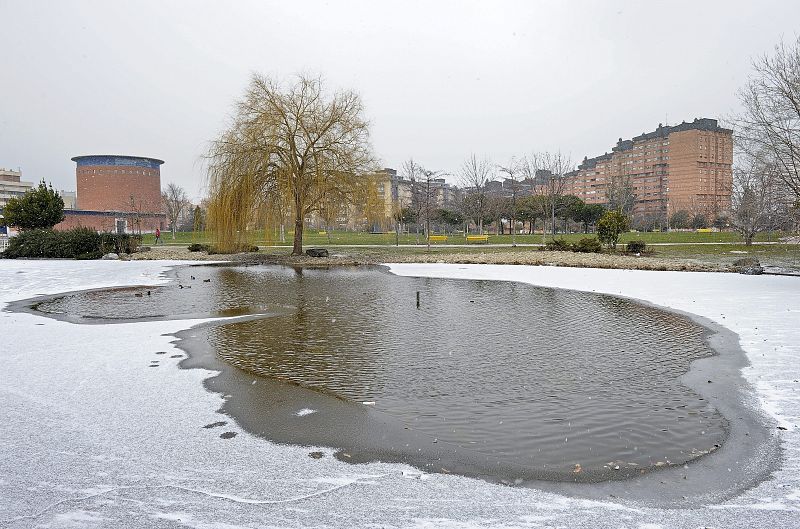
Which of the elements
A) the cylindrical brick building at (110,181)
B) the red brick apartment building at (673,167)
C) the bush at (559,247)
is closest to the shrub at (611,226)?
the bush at (559,247)

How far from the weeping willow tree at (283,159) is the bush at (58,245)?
26.4 ft

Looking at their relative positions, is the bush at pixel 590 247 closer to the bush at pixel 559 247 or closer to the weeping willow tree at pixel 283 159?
the bush at pixel 559 247

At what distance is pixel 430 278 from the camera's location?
64.5ft

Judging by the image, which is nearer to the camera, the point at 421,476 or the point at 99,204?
the point at 421,476

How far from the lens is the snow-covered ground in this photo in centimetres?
333

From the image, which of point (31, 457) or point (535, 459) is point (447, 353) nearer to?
point (535, 459)

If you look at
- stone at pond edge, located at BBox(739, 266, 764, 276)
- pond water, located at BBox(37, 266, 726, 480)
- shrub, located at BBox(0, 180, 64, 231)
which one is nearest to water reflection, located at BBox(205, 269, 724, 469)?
pond water, located at BBox(37, 266, 726, 480)

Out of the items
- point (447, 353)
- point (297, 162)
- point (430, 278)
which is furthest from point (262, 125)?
point (447, 353)

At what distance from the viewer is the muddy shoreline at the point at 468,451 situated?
3.80 m

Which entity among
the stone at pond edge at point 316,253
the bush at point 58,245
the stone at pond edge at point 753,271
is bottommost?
the stone at pond edge at point 753,271

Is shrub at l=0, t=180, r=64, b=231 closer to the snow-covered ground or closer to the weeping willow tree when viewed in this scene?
the weeping willow tree

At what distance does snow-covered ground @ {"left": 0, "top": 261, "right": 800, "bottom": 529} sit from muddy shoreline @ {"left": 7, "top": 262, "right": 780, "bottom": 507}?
13 centimetres

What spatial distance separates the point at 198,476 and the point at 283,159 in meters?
24.9

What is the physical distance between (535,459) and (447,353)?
12.1 feet
